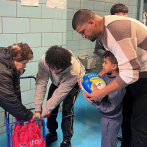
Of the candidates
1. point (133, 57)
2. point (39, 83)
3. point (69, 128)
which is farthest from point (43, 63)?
point (133, 57)

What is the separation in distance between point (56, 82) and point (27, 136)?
1.89ft

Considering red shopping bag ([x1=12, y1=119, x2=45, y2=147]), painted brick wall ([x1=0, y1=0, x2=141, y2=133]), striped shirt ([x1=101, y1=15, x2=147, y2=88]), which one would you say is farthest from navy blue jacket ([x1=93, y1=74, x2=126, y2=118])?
painted brick wall ([x1=0, y1=0, x2=141, y2=133])

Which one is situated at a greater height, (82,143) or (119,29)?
(119,29)

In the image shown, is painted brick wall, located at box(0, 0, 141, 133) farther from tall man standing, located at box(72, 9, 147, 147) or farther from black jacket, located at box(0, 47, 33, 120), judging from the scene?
tall man standing, located at box(72, 9, 147, 147)

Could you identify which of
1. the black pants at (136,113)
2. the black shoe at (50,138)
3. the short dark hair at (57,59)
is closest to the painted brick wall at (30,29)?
the black shoe at (50,138)

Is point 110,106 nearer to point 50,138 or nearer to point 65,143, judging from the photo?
point 65,143

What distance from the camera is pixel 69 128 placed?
1858 mm

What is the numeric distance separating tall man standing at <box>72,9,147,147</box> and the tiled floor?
72 centimetres

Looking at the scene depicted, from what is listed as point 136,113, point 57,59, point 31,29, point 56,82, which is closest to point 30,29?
point 31,29

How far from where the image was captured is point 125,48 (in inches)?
43.9

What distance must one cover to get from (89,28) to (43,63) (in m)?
0.61

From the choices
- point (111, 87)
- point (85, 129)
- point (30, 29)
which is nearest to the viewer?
point (111, 87)

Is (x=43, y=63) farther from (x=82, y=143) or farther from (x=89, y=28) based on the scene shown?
(x=82, y=143)

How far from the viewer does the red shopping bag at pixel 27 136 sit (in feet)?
4.50
